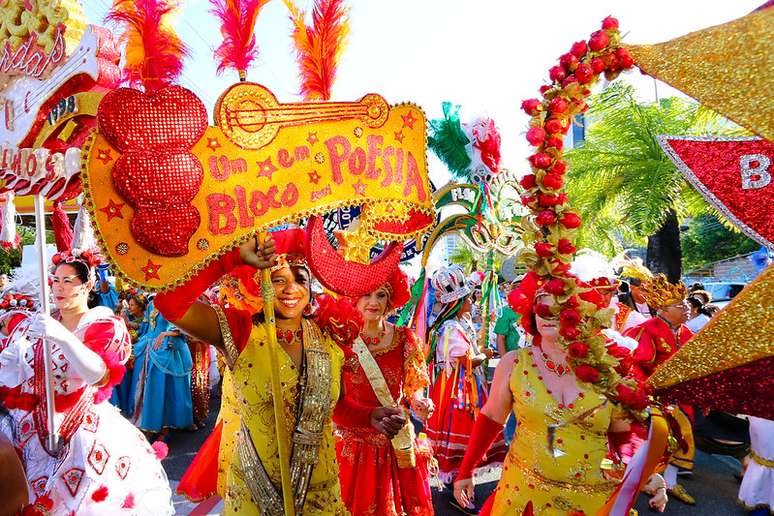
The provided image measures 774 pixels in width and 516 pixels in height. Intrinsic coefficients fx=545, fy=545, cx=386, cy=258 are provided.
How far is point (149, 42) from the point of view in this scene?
201 centimetres

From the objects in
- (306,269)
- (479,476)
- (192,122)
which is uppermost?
(192,122)

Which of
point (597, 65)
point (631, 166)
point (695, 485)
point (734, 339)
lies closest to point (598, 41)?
point (597, 65)

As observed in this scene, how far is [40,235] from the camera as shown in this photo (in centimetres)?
264

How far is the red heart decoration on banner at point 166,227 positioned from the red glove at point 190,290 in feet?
0.46

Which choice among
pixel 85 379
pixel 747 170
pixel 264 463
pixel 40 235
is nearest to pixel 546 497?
pixel 264 463

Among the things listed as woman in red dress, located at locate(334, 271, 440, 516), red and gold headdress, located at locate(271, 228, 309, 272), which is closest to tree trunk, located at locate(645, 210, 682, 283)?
woman in red dress, located at locate(334, 271, 440, 516)

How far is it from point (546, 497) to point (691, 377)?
149 cm

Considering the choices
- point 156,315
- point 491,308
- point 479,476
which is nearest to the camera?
point 479,476

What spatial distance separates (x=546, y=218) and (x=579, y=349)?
1.45 feet

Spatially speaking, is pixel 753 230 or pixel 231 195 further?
pixel 231 195

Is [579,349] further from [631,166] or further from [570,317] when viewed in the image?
[631,166]

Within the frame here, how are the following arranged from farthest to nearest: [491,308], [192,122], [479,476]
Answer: [491,308] → [479,476] → [192,122]

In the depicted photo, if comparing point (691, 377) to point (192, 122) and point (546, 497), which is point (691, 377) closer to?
point (546, 497)

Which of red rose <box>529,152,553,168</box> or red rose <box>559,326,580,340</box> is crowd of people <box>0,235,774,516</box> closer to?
red rose <box>559,326,580,340</box>
